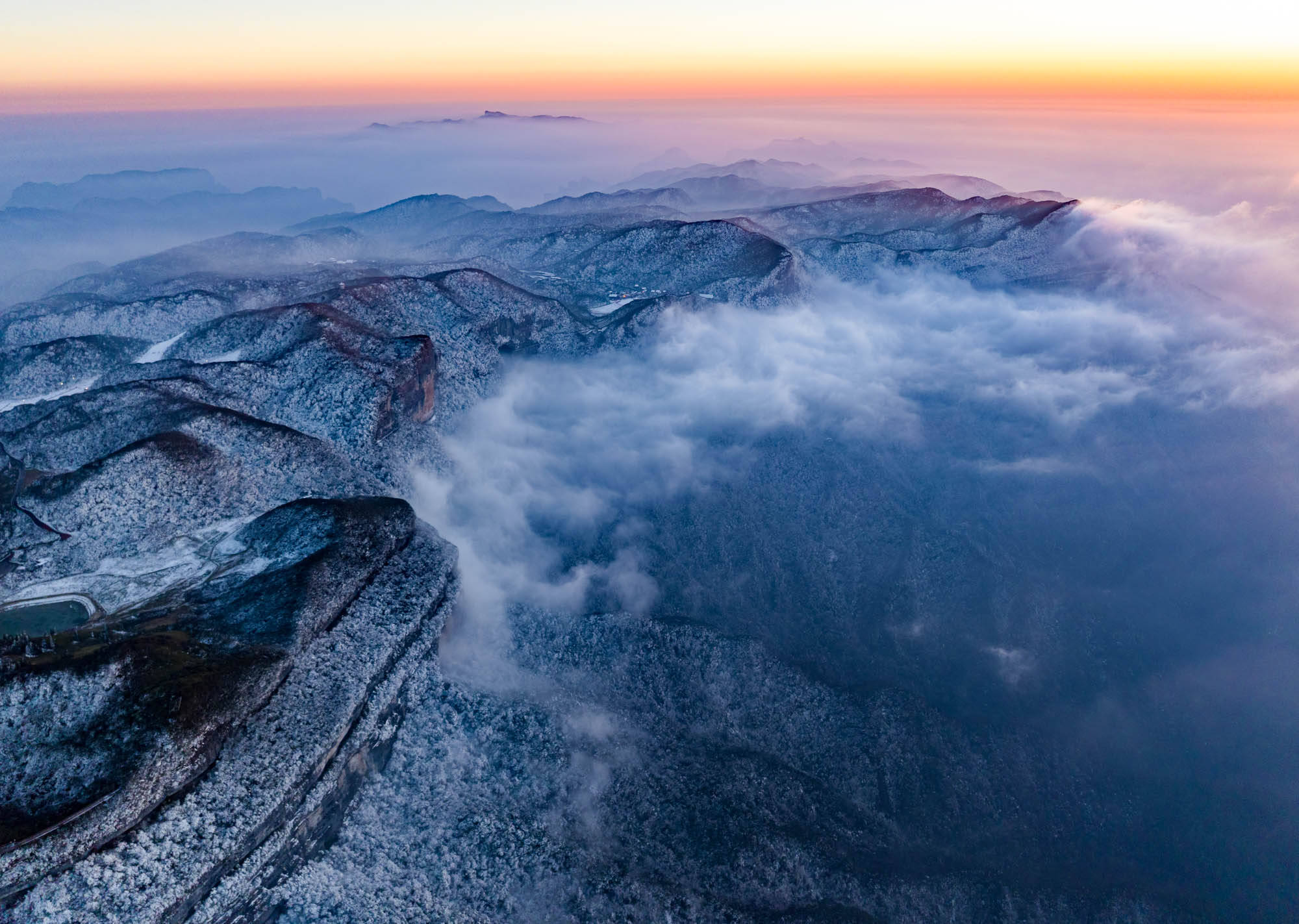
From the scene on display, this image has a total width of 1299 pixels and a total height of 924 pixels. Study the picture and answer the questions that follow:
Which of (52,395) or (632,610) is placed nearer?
(632,610)

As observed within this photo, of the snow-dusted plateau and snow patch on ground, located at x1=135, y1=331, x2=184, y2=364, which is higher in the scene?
snow patch on ground, located at x1=135, y1=331, x2=184, y2=364

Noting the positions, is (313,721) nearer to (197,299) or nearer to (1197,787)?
(1197,787)

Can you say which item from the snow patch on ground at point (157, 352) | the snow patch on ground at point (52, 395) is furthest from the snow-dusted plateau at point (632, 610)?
the snow patch on ground at point (157, 352)

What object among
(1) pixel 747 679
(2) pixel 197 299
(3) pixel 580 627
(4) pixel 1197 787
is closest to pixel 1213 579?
(4) pixel 1197 787

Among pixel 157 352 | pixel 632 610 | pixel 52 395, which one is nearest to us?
pixel 632 610

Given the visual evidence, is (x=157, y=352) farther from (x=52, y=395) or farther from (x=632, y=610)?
(x=632, y=610)

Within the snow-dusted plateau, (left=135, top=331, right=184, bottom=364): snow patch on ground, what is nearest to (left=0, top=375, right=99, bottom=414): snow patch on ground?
the snow-dusted plateau

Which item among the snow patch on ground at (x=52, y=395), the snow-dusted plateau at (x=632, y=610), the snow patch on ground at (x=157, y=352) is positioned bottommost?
the snow-dusted plateau at (x=632, y=610)

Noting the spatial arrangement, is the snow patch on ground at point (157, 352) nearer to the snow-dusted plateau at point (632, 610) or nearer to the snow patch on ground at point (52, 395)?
the snow-dusted plateau at point (632, 610)

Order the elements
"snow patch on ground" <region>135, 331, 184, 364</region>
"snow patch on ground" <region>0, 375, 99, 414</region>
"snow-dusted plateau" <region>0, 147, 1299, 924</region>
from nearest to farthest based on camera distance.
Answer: "snow-dusted plateau" <region>0, 147, 1299, 924</region>, "snow patch on ground" <region>0, 375, 99, 414</region>, "snow patch on ground" <region>135, 331, 184, 364</region>

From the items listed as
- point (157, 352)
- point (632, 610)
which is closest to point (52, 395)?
point (157, 352)

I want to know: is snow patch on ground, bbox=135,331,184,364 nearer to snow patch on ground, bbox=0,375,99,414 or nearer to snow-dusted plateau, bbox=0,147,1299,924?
snow-dusted plateau, bbox=0,147,1299,924
